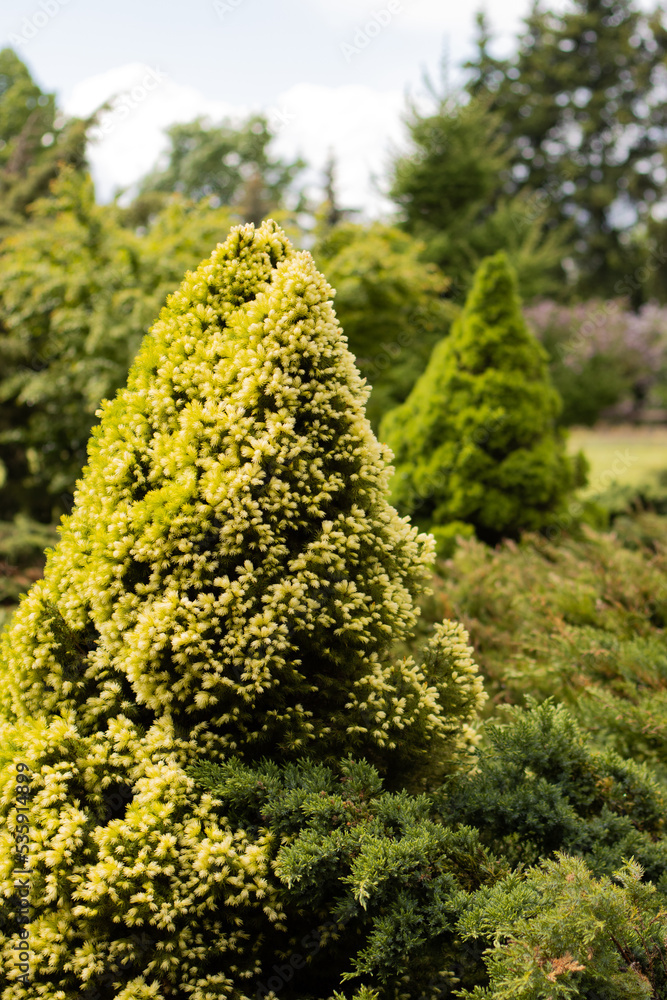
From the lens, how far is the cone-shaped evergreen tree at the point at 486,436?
6.13m

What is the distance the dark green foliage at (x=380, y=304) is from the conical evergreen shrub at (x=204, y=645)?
6723 millimetres

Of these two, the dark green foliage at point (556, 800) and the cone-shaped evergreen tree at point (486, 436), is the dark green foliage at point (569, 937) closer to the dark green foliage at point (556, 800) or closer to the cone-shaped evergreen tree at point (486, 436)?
the dark green foliage at point (556, 800)

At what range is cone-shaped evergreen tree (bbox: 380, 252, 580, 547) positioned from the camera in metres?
6.13

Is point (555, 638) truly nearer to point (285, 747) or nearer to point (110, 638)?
point (285, 747)

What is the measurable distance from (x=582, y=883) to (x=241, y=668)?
126 cm

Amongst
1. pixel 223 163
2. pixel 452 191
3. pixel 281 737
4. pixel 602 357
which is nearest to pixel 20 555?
pixel 281 737

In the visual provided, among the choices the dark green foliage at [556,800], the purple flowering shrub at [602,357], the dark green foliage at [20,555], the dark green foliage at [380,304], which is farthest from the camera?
the purple flowering shrub at [602,357]

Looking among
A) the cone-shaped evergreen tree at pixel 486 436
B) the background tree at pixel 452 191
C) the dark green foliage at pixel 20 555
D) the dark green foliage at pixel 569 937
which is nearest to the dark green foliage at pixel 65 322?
the dark green foliage at pixel 20 555

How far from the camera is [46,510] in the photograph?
9.45 m

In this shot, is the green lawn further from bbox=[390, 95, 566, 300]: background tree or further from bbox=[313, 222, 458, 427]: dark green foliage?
bbox=[390, 95, 566, 300]: background tree

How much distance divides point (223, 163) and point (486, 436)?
36075 millimetres

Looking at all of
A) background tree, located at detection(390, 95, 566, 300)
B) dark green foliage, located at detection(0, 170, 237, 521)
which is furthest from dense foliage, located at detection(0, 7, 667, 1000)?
background tree, located at detection(390, 95, 566, 300)

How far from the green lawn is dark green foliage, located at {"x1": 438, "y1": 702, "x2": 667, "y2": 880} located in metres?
7.59

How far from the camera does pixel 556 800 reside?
8.58 feet
